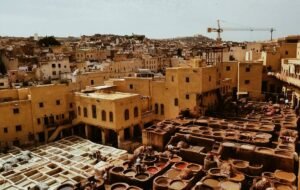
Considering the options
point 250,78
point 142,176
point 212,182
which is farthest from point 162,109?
point 212,182

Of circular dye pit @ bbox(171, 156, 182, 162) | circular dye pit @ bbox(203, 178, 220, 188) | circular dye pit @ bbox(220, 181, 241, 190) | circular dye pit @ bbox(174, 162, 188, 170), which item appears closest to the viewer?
circular dye pit @ bbox(220, 181, 241, 190)

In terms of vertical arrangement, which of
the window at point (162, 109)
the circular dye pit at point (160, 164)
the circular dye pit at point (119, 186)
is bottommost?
the circular dye pit at point (119, 186)

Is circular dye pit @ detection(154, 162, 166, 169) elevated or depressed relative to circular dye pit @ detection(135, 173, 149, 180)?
elevated

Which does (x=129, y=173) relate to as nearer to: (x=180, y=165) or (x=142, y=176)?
(x=142, y=176)

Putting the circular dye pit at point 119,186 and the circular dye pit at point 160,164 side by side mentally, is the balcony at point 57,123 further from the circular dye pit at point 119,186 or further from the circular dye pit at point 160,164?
the circular dye pit at point 119,186

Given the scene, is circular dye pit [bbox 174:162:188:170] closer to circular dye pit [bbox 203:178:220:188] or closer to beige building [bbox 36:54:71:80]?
circular dye pit [bbox 203:178:220:188]

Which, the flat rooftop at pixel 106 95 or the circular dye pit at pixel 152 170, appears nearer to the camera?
the circular dye pit at pixel 152 170

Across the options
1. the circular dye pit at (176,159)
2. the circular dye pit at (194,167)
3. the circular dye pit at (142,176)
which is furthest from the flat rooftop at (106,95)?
the circular dye pit at (194,167)

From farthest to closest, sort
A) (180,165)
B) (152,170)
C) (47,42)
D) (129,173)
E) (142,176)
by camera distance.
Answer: (47,42), (180,165), (152,170), (129,173), (142,176)

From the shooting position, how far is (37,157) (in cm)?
3303

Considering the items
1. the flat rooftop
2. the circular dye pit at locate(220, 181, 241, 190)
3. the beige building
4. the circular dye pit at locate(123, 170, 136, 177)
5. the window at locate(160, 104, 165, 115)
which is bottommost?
the circular dye pit at locate(123, 170, 136, 177)

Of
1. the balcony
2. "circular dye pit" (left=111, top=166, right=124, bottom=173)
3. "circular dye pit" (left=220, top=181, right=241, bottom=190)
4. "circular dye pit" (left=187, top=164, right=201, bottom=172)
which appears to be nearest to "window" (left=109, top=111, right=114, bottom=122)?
the balcony

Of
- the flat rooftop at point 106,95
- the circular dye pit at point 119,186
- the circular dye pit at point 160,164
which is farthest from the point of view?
the flat rooftop at point 106,95

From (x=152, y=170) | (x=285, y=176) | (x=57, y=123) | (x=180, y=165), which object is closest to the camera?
(x=285, y=176)
